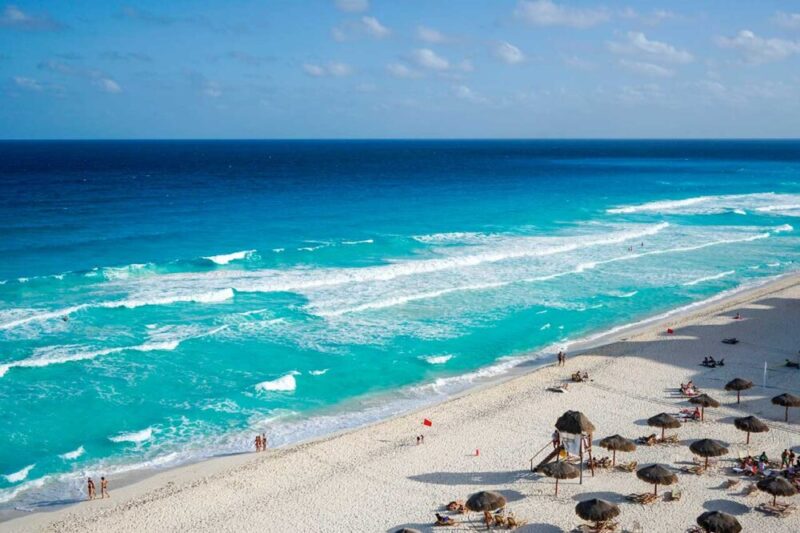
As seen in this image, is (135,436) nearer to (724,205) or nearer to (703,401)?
(703,401)

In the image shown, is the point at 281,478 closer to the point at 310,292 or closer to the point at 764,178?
the point at 310,292

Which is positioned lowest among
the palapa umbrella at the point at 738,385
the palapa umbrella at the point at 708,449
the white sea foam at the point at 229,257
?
the palapa umbrella at the point at 708,449

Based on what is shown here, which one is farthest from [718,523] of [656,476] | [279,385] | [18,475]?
[18,475]

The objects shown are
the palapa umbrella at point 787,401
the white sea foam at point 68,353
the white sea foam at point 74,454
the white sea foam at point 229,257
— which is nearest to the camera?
the white sea foam at point 74,454

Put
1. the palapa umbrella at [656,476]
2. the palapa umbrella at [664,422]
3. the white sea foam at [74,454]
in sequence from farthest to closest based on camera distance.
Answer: the white sea foam at [74,454] < the palapa umbrella at [664,422] < the palapa umbrella at [656,476]

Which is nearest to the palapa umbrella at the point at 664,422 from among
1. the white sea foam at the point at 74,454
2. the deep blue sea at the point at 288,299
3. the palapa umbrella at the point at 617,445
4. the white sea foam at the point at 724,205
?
the palapa umbrella at the point at 617,445

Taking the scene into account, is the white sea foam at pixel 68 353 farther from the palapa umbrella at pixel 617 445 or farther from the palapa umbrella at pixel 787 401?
the palapa umbrella at pixel 787 401

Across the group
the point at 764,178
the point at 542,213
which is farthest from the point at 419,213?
the point at 764,178
